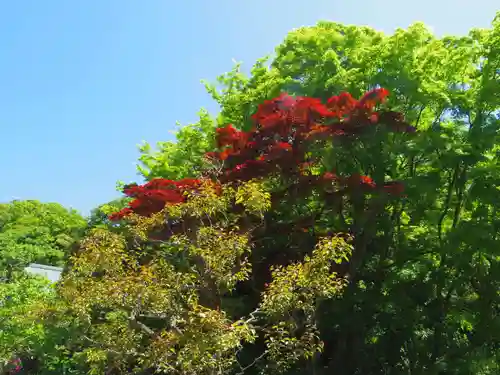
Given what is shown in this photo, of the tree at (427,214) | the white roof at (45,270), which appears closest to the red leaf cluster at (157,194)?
the tree at (427,214)

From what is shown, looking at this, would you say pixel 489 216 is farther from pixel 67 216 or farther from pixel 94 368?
pixel 67 216

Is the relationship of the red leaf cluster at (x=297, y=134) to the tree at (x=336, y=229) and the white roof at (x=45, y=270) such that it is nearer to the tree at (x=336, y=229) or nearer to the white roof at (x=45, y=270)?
the tree at (x=336, y=229)

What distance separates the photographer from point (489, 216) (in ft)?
31.1

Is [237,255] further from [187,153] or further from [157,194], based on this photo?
[187,153]

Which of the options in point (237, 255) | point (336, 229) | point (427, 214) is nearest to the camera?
point (237, 255)

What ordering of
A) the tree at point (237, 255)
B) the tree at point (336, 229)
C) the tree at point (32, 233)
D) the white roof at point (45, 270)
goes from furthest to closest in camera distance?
the tree at point (32, 233) → the white roof at point (45, 270) → the tree at point (336, 229) → the tree at point (237, 255)

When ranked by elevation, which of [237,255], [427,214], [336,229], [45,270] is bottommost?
[237,255]

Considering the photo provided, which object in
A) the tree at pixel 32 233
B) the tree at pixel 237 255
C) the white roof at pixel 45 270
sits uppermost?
the tree at pixel 32 233

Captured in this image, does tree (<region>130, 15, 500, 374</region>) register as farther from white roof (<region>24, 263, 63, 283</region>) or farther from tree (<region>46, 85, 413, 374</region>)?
white roof (<region>24, 263, 63, 283</region>)

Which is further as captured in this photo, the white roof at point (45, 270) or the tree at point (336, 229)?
the white roof at point (45, 270)

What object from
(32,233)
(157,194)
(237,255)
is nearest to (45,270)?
(32,233)

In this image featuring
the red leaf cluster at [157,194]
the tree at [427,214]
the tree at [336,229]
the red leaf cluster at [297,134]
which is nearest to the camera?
the tree at [336,229]

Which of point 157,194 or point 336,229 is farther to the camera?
point 336,229

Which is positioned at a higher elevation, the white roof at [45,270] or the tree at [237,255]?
the white roof at [45,270]
